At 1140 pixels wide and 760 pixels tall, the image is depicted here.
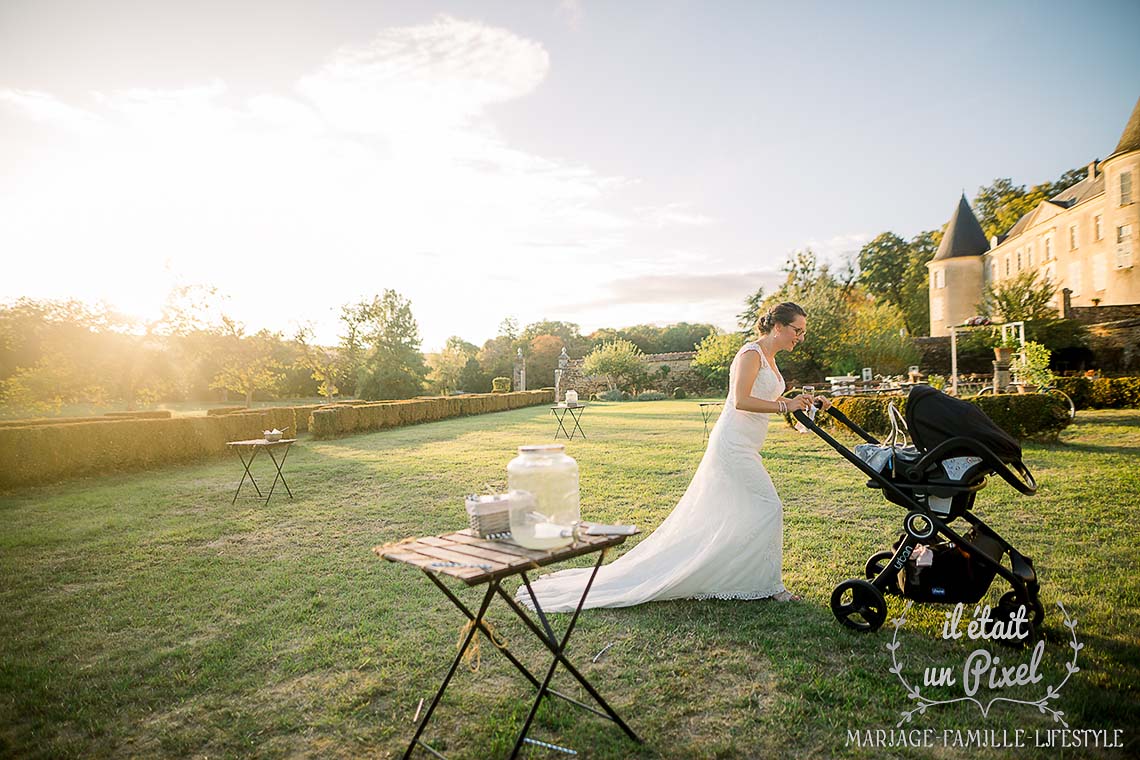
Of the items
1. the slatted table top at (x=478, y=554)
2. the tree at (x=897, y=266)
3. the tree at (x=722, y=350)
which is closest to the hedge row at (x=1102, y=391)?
the tree at (x=722, y=350)

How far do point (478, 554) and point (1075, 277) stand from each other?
135 ft

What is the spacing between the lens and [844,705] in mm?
2584

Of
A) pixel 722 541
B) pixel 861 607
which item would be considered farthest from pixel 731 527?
pixel 861 607

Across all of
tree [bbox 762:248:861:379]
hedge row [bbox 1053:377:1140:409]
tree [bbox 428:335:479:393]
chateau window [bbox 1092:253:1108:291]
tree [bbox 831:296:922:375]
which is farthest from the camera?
tree [bbox 428:335:479:393]

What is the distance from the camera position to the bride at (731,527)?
12.2 feet

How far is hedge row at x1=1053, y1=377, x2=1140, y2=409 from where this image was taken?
1552 cm

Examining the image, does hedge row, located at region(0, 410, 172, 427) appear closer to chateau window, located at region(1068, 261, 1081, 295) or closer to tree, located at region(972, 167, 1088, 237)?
chateau window, located at region(1068, 261, 1081, 295)

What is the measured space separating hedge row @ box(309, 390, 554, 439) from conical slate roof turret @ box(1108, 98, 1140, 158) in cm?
2992

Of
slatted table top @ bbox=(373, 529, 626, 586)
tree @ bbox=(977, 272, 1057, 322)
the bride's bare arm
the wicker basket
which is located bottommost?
slatted table top @ bbox=(373, 529, 626, 586)

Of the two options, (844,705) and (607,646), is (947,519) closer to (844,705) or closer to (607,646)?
(844,705)

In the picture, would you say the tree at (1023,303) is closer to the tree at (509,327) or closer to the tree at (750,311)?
the tree at (750,311)

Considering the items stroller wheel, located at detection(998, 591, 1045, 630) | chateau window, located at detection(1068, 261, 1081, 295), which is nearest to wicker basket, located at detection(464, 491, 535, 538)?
stroller wheel, located at detection(998, 591, 1045, 630)

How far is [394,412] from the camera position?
1984 cm

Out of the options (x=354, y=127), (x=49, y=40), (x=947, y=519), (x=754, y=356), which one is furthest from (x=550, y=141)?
(x=947, y=519)
